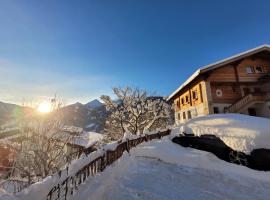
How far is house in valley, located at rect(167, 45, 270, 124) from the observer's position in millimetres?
22453

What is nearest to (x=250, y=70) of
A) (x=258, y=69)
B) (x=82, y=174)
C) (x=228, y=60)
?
(x=258, y=69)

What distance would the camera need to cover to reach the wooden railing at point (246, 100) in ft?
72.6

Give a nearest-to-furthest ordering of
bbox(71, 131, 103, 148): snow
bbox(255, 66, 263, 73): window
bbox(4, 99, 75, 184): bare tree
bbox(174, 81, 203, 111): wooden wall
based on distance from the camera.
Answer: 1. bbox(4, 99, 75, 184): bare tree
2. bbox(174, 81, 203, 111): wooden wall
3. bbox(255, 66, 263, 73): window
4. bbox(71, 131, 103, 148): snow

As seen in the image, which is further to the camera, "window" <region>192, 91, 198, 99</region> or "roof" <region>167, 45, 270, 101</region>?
"window" <region>192, 91, 198, 99</region>

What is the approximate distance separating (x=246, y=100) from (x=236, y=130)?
10.3 metres

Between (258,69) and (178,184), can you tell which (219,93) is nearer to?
(258,69)

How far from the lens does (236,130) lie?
44.8 feet

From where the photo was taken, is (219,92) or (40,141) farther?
(219,92)

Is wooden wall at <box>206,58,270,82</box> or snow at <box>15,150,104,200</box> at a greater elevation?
wooden wall at <box>206,58,270,82</box>

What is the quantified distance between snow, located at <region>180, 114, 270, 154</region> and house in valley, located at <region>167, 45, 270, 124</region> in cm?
620

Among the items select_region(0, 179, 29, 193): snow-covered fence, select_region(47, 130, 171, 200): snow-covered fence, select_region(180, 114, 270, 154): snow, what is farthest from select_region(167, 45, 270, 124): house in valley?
select_region(0, 179, 29, 193): snow-covered fence

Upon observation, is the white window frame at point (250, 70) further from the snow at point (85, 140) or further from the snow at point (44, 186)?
the snow at point (44, 186)

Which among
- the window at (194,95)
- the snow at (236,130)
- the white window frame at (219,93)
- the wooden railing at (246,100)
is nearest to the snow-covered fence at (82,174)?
the snow at (236,130)

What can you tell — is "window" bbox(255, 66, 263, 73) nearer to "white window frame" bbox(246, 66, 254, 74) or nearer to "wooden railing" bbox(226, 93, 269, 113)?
"white window frame" bbox(246, 66, 254, 74)
